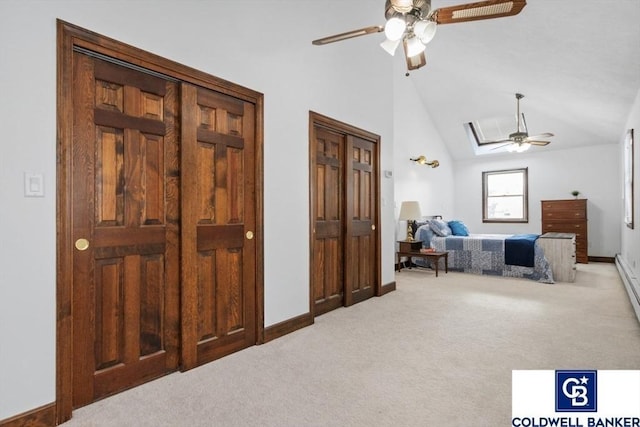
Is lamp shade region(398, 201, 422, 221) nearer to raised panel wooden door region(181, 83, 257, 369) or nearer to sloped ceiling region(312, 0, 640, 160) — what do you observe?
sloped ceiling region(312, 0, 640, 160)

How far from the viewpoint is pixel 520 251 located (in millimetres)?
5547

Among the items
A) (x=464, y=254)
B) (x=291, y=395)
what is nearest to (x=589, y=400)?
(x=291, y=395)

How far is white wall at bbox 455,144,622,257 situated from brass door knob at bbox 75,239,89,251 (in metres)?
8.95

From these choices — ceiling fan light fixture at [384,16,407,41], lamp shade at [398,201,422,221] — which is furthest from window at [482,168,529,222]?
ceiling fan light fixture at [384,16,407,41]

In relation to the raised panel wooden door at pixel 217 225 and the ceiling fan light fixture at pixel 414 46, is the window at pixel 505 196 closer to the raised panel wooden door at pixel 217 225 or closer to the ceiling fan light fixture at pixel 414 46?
the ceiling fan light fixture at pixel 414 46

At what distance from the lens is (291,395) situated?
2.08 m

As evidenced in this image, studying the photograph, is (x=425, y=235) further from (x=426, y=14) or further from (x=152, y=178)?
(x=152, y=178)

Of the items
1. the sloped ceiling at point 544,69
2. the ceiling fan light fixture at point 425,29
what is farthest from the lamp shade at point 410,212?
the ceiling fan light fixture at point 425,29

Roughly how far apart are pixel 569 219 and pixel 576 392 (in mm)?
6856

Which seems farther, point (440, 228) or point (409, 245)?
point (440, 228)

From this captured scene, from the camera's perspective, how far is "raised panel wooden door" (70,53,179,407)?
6.48 feet

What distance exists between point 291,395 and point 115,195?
62.3 inches

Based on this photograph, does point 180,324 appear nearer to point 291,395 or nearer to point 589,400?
point 291,395
